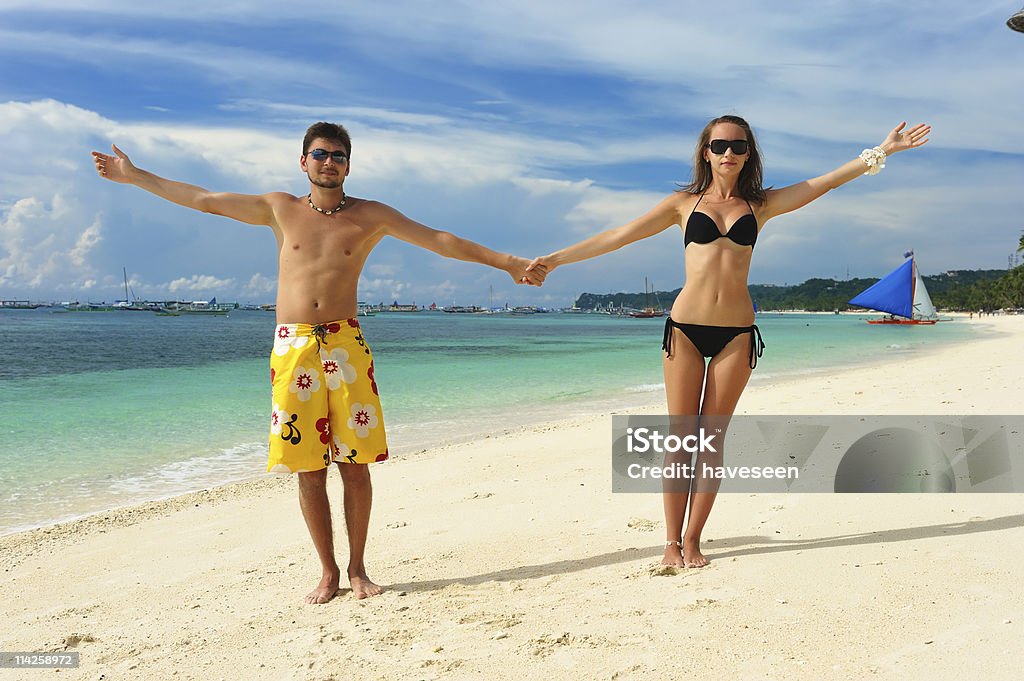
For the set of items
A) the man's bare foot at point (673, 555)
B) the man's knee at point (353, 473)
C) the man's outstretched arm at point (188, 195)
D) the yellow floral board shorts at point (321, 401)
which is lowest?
the man's bare foot at point (673, 555)

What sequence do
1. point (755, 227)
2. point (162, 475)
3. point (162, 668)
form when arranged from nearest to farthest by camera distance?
point (162, 668)
point (755, 227)
point (162, 475)

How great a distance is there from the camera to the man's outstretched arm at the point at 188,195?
4.18 meters

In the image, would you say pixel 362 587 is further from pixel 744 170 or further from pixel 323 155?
pixel 744 170

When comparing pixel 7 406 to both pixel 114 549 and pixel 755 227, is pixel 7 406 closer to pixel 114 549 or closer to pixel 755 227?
pixel 114 549

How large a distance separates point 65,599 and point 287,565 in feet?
4.42

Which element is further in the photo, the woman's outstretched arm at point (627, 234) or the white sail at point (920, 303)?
the white sail at point (920, 303)

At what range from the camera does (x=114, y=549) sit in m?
5.79

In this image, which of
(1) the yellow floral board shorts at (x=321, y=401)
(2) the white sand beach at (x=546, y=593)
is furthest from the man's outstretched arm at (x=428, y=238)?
(2) the white sand beach at (x=546, y=593)

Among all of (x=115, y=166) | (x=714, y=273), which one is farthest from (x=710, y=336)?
(x=115, y=166)

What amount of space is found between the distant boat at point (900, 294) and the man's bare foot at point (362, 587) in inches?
2157

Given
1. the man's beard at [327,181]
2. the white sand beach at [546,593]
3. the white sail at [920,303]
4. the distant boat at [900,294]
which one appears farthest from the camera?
the white sail at [920,303]

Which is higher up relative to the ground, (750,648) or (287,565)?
(750,648)

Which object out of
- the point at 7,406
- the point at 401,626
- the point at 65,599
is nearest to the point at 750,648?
the point at 401,626

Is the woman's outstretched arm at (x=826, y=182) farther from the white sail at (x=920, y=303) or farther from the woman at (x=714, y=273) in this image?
the white sail at (x=920, y=303)
